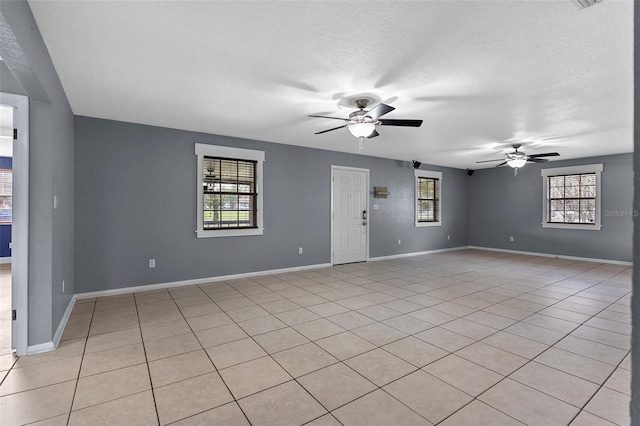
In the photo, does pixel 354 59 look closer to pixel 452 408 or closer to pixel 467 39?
pixel 467 39

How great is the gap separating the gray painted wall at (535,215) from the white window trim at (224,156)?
6.81 meters

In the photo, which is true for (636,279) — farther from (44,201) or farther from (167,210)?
(167,210)

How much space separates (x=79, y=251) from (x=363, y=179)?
17.3 ft

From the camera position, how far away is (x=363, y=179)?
7.25 m

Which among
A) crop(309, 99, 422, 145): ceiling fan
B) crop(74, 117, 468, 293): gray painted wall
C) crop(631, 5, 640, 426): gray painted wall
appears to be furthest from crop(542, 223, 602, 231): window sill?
crop(631, 5, 640, 426): gray painted wall

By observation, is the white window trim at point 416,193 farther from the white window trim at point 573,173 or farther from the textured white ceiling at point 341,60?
the textured white ceiling at point 341,60

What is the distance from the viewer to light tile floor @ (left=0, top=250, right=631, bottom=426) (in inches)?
80.6

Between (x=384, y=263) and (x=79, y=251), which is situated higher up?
(x=79, y=251)

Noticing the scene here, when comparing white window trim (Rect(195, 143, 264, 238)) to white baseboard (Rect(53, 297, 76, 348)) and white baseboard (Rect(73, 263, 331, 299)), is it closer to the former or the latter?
white baseboard (Rect(73, 263, 331, 299))

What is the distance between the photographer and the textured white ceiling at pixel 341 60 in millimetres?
2160

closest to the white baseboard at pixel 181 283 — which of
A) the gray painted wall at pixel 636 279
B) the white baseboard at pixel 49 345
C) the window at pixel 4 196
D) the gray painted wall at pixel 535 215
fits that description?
the white baseboard at pixel 49 345

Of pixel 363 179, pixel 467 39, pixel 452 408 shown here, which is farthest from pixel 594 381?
pixel 363 179

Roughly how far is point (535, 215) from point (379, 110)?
699 centimetres

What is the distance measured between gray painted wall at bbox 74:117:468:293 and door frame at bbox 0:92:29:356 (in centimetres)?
167
